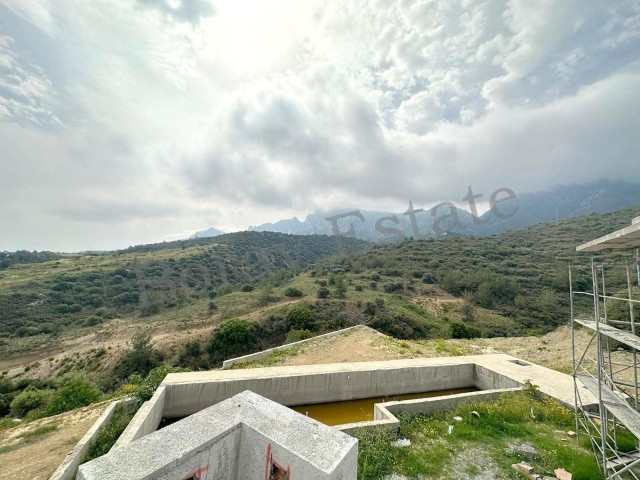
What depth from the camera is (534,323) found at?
31.1 metres

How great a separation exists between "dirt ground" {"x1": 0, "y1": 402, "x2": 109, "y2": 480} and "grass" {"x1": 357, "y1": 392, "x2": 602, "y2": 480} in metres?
7.08

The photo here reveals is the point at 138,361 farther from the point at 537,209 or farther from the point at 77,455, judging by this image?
the point at 537,209

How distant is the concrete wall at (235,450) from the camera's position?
130 inches

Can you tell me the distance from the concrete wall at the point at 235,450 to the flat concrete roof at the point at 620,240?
18.0 feet

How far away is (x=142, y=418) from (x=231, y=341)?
2029 centimetres

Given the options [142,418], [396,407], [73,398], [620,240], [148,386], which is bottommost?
[396,407]

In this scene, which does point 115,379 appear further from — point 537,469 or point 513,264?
point 513,264

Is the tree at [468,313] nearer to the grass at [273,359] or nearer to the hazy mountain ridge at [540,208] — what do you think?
the grass at [273,359]

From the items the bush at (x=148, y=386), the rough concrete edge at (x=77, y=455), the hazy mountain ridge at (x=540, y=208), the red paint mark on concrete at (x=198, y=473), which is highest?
the hazy mountain ridge at (x=540, y=208)

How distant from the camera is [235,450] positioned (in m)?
4.21

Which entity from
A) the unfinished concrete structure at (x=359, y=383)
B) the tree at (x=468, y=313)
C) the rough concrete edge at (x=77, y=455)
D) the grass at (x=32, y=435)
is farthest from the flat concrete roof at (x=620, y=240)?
the tree at (x=468, y=313)

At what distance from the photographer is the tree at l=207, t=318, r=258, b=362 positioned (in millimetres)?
27547

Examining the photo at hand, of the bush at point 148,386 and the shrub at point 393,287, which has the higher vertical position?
the bush at point 148,386

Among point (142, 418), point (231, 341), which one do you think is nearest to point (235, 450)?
point (142, 418)
